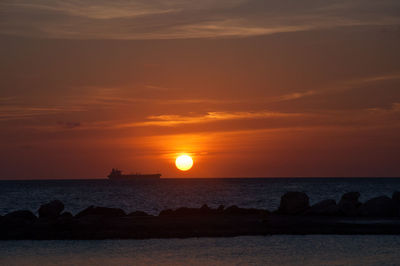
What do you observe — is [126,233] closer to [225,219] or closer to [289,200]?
[225,219]

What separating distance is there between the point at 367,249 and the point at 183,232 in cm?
1409

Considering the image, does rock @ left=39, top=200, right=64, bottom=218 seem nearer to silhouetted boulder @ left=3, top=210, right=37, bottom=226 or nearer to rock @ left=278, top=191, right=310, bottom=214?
silhouetted boulder @ left=3, top=210, right=37, bottom=226

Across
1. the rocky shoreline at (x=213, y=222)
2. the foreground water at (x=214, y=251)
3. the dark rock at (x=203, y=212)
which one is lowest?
the foreground water at (x=214, y=251)

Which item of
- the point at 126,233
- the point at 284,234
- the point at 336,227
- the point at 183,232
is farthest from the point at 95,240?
the point at 336,227

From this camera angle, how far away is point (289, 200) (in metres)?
63.4

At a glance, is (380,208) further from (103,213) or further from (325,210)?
(103,213)

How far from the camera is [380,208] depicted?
61500mm

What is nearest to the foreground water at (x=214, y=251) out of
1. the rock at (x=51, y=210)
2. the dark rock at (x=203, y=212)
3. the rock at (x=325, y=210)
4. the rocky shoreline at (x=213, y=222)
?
the rocky shoreline at (x=213, y=222)

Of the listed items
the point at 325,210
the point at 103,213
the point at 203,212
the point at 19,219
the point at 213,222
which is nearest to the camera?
the point at 19,219

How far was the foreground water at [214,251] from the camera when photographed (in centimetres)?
3483

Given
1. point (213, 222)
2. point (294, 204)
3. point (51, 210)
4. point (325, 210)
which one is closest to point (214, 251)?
point (213, 222)

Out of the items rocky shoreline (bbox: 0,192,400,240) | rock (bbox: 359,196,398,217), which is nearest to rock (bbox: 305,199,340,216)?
rocky shoreline (bbox: 0,192,400,240)

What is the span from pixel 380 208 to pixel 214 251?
2814 centimetres

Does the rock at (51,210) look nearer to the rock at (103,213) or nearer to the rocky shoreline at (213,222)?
the rocky shoreline at (213,222)
